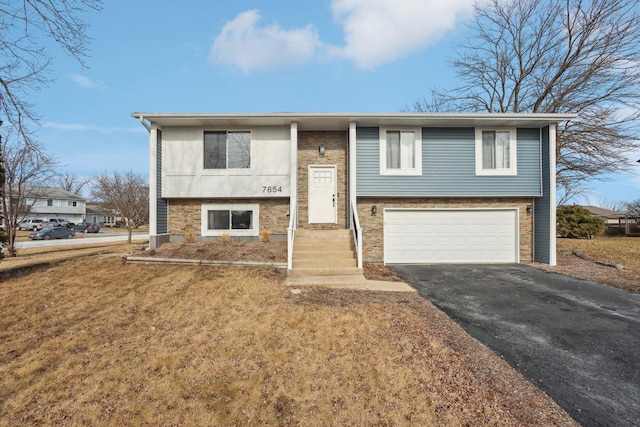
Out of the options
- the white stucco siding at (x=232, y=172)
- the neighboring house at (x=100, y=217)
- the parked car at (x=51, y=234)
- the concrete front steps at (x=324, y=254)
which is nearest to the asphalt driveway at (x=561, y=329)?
the concrete front steps at (x=324, y=254)

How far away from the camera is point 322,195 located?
10016mm

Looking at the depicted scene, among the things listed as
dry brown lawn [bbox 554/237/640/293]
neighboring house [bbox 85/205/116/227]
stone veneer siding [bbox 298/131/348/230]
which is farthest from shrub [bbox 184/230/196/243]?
neighboring house [bbox 85/205/116/227]

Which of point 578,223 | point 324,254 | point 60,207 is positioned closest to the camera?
point 324,254

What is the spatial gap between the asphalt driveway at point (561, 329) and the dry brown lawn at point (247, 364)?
39 centimetres

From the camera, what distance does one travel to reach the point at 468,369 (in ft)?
10.5

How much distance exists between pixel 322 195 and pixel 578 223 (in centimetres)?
1868

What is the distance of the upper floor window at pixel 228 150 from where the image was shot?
9.88 metres

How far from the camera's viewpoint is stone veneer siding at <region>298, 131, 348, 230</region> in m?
9.98

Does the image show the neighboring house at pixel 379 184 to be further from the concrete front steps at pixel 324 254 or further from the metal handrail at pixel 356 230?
the concrete front steps at pixel 324 254

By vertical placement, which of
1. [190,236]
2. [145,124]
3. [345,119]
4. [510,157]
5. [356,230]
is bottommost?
[190,236]

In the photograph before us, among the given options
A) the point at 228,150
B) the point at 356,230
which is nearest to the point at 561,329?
the point at 356,230

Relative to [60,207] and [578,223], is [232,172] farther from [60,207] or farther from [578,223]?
[60,207]

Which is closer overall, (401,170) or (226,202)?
(401,170)

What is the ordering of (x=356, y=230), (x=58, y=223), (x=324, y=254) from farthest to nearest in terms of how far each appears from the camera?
(x=58, y=223), (x=356, y=230), (x=324, y=254)
